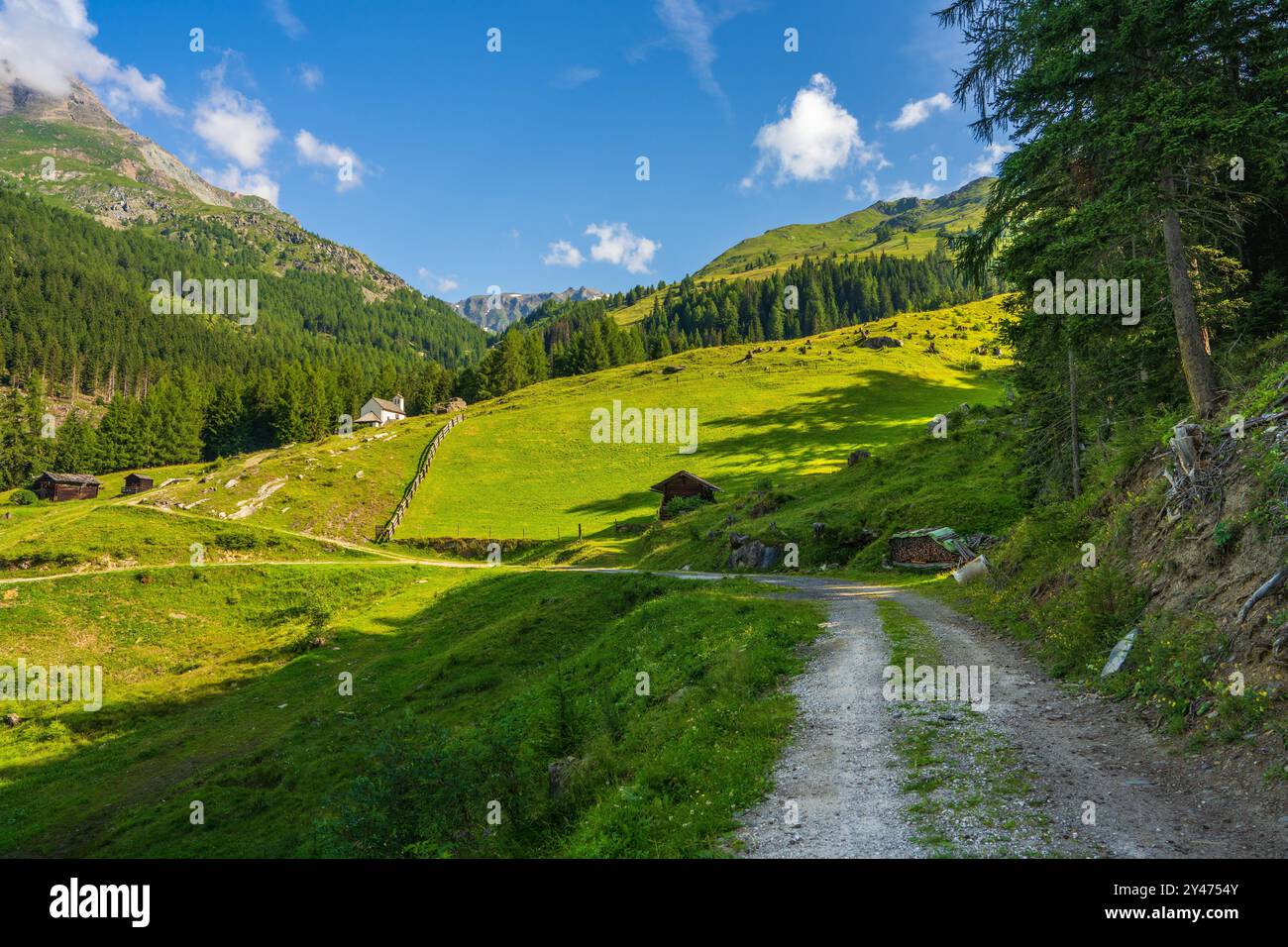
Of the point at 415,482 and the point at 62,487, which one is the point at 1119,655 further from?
the point at 62,487

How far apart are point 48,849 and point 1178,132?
125 ft

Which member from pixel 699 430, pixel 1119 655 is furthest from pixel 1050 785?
pixel 699 430

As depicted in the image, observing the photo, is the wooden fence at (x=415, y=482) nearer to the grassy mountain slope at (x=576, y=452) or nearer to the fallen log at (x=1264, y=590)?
the grassy mountain slope at (x=576, y=452)

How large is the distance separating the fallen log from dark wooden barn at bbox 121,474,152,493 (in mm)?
122368

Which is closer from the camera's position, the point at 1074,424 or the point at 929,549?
the point at 1074,424

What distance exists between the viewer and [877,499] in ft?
150

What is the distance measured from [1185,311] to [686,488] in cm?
5017

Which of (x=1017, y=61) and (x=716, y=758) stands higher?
(x=1017, y=61)

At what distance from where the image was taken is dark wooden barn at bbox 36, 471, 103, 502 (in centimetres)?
9456

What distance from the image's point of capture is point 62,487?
9488 centimetres

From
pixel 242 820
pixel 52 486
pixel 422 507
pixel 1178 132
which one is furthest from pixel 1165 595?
pixel 52 486
